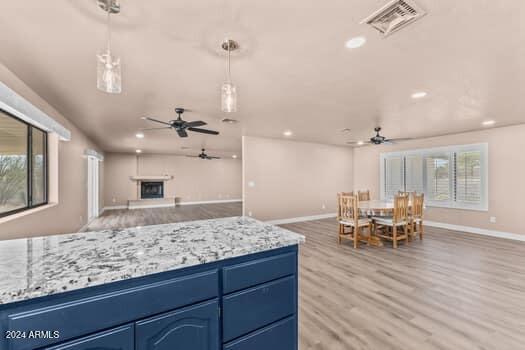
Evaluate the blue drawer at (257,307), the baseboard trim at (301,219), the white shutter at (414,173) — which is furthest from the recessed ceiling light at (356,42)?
the white shutter at (414,173)

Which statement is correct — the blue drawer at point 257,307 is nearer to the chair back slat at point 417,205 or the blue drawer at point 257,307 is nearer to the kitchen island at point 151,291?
the kitchen island at point 151,291

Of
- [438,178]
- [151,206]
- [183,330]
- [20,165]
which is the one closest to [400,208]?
[438,178]

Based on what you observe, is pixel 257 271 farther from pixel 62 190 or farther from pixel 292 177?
pixel 292 177

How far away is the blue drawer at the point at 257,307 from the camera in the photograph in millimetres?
1209

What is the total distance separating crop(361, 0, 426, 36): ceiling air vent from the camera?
1.43 metres

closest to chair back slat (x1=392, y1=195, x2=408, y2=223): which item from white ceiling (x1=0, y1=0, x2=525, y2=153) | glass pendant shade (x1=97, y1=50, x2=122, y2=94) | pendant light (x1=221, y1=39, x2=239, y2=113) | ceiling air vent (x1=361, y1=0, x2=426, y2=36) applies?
white ceiling (x1=0, y1=0, x2=525, y2=153)

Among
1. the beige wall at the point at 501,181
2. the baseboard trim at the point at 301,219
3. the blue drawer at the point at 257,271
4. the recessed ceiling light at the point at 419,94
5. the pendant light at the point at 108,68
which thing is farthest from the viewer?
the baseboard trim at the point at 301,219

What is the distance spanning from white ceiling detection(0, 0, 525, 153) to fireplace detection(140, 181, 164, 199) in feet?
22.1

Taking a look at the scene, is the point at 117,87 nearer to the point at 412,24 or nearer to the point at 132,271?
the point at 132,271

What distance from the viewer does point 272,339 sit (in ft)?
4.45

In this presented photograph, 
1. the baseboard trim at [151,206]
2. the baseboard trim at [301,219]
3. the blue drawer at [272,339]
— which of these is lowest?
the baseboard trim at [151,206]

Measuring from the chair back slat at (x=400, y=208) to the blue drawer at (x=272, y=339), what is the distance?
3388 mm

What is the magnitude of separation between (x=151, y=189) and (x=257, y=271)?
10.3 meters

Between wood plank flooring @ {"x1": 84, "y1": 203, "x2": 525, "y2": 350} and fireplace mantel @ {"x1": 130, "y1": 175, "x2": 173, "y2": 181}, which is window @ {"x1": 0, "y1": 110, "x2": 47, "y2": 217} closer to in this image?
wood plank flooring @ {"x1": 84, "y1": 203, "x2": 525, "y2": 350}
